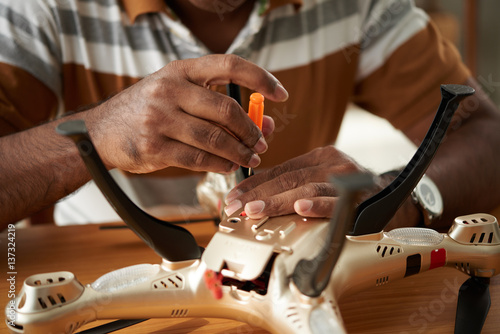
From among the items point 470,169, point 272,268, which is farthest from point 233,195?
point 470,169

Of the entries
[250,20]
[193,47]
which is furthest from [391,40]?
[193,47]

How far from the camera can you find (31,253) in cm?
68

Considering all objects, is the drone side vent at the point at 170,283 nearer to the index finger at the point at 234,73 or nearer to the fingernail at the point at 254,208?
the fingernail at the point at 254,208

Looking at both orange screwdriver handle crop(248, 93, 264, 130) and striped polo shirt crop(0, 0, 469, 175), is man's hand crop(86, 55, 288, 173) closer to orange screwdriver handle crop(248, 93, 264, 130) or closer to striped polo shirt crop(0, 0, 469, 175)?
orange screwdriver handle crop(248, 93, 264, 130)

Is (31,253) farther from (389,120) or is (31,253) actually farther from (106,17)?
(389,120)

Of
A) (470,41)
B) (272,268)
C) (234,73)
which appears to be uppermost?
A: (234,73)

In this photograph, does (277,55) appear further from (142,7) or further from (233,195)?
(233,195)

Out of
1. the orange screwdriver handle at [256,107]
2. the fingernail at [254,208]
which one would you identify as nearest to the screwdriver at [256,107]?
the orange screwdriver handle at [256,107]

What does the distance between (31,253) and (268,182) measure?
36 cm

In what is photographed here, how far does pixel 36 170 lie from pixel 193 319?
344 mm

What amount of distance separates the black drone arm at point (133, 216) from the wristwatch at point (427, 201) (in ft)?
1.12

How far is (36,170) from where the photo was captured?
2.27ft

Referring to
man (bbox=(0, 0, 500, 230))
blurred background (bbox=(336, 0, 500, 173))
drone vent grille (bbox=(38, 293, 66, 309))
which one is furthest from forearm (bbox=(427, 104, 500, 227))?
blurred background (bbox=(336, 0, 500, 173))

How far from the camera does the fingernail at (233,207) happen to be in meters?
0.49
